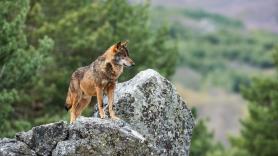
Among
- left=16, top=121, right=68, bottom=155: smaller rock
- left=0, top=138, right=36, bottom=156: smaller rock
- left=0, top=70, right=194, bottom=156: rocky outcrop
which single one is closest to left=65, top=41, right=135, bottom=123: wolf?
left=0, top=70, right=194, bottom=156: rocky outcrop

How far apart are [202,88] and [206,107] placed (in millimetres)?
41329

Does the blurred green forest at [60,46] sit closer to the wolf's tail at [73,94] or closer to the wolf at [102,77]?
the wolf's tail at [73,94]

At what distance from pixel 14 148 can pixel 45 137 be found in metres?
0.69

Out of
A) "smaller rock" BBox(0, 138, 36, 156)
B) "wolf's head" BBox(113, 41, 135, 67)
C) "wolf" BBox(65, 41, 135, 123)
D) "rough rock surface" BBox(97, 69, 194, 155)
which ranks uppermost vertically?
"wolf's head" BBox(113, 41, 135, 67)

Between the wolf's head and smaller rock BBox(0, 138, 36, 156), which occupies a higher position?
the wolf's head

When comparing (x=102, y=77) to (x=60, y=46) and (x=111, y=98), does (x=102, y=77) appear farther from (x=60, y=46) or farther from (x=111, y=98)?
(x=60, y=46)

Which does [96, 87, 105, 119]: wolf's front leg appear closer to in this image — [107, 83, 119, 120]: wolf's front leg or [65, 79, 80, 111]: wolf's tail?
[107, 83, 119, 120]: wolf's front leg

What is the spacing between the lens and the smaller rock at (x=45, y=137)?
49.5ft

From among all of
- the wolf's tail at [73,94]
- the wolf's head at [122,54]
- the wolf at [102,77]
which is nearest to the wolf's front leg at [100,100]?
the wolf at [102,77]

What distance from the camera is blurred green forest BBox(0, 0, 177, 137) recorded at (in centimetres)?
2536

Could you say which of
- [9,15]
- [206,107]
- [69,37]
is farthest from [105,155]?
[206,107]

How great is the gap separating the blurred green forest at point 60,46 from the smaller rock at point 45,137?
9425 millimetres

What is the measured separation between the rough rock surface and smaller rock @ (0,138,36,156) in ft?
7.85

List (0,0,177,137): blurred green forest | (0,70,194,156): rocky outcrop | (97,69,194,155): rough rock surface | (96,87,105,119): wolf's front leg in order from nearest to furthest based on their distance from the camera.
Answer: (0,70,194,156): rocky outcrop → (96,87,105,119): wolf's front leg → (97,69,194,155): rough rock surface → (0,0,177,137): blurred green forest
